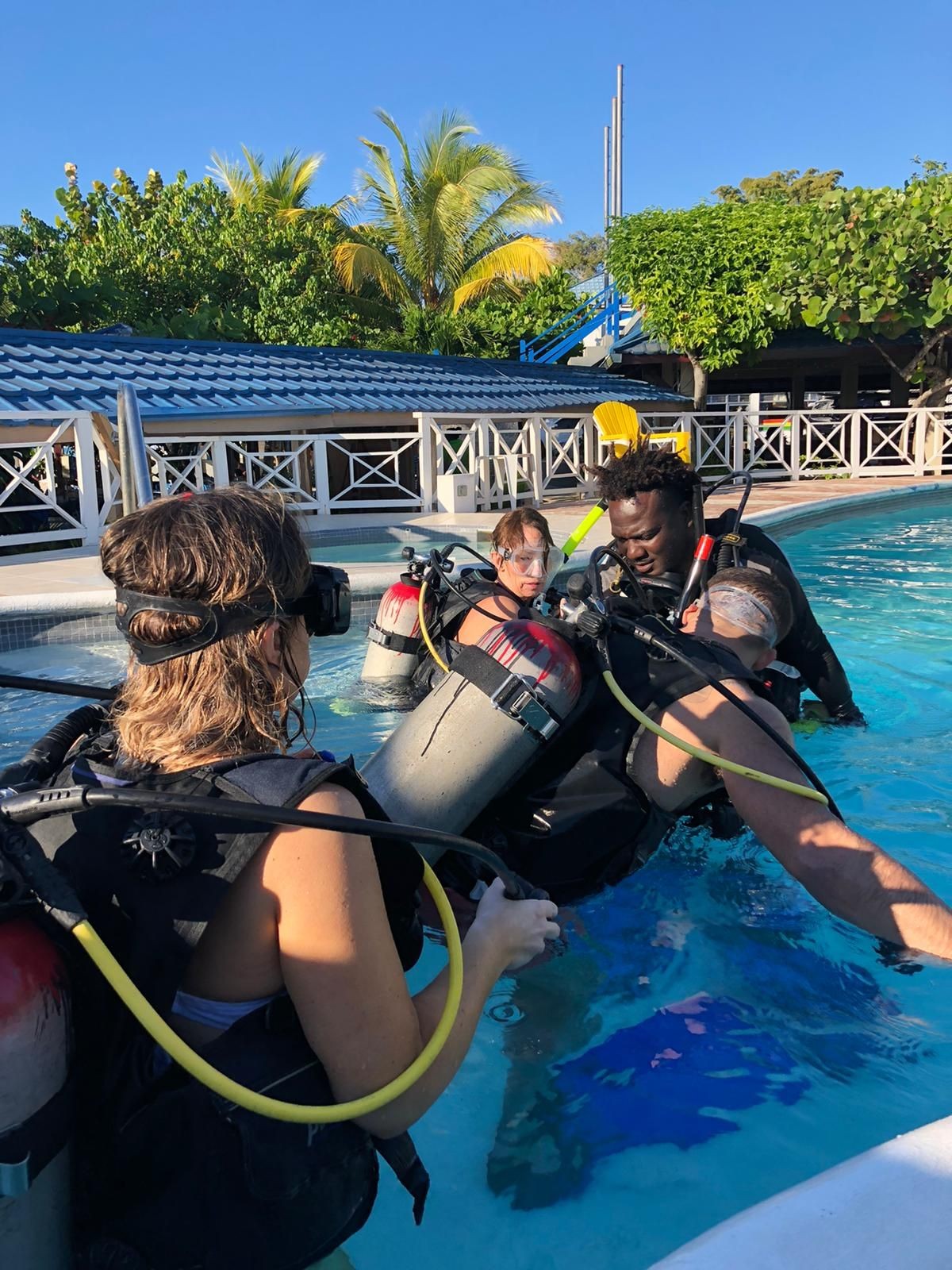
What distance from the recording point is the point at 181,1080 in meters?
1.30

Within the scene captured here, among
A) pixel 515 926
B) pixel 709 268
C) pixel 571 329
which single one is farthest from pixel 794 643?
pixel 571 329

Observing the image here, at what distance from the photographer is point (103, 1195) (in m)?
1.29

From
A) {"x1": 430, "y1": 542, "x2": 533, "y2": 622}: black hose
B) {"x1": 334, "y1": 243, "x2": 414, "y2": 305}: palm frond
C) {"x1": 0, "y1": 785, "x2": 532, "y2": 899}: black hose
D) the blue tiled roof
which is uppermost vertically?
{"x1": 334, "y1": 243, "x2": 414, "y2": 305}: palm frond

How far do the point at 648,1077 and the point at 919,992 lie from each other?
71 cm

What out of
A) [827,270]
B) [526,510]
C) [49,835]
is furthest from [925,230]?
[49,835]

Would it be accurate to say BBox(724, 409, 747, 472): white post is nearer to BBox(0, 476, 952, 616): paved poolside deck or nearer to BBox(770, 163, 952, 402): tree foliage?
BBox(0, 476, 952, 616): paved poolside deck

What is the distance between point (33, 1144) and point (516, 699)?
1.29m

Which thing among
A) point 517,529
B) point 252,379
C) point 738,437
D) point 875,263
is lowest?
point 517,529

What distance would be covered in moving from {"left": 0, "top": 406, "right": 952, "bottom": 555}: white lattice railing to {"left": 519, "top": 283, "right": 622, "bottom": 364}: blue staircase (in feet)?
→ 9.64

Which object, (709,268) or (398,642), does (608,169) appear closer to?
(709,268)

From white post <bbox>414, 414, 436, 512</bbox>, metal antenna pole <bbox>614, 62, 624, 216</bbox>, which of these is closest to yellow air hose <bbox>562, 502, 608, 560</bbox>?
white post <bbox>414, 414, 436, 512</bbox>

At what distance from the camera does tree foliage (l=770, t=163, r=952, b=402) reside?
16.0m

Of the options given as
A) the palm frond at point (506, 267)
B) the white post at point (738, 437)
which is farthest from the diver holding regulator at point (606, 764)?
the palm frond at point (506, 267)

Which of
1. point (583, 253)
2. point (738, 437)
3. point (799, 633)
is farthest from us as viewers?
point (583, 253)
